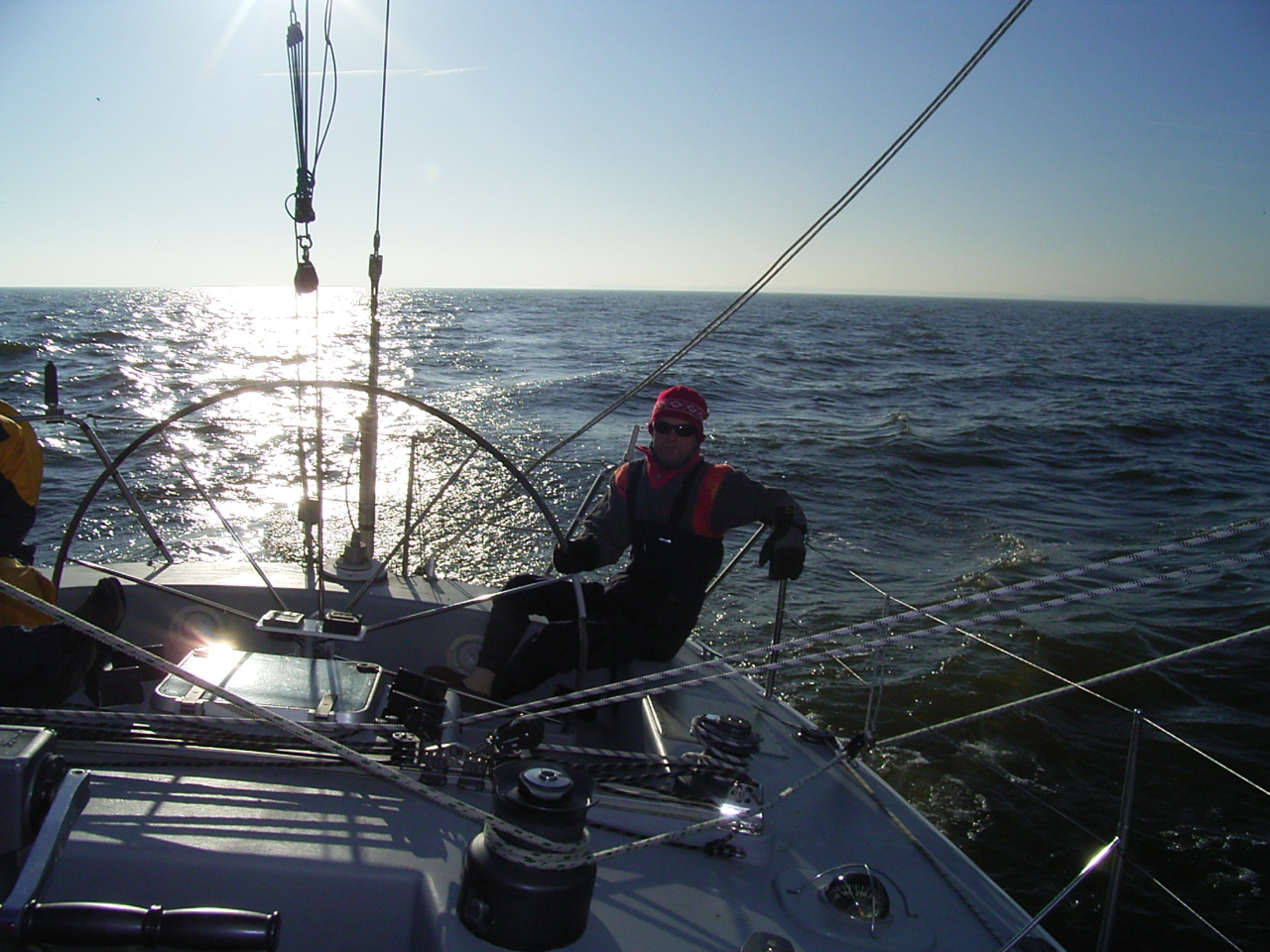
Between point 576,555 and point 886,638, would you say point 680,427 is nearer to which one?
point 576,555

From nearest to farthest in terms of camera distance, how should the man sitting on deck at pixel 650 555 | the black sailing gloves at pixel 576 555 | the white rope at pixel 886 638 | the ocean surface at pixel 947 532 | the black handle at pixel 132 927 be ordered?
the black handle at pixel 132 927, the white rope at pixel 886 638, the black sailing gloves at pixel 576 555, the man sitting on deck at pixel 650 555, the ocean surface at pixel 947 532

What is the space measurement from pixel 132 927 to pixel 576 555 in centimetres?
149

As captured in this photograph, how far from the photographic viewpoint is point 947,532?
21.9 feet

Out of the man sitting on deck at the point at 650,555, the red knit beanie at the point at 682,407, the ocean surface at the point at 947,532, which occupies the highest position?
the red knit beanie at the point at 682,407

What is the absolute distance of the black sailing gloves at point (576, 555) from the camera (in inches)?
86.4

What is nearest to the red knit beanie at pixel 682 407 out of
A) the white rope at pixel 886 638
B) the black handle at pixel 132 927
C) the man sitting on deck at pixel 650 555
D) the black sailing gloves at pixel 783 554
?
the man sitting on deck at pixel 650 555

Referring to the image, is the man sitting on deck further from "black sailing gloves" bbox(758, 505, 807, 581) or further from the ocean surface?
the ocean surface

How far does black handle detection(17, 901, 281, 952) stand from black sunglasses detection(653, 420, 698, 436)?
5.94 feet

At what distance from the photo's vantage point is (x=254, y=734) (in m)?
1.46

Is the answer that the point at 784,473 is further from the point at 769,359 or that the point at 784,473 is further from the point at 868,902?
the point at 769,359

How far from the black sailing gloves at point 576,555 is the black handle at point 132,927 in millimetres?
1355

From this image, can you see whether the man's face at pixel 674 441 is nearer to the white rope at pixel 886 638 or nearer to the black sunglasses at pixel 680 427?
the black sunglasses at pixel 680 427

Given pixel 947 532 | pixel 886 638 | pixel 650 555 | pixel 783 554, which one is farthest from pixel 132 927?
pixel 947 532

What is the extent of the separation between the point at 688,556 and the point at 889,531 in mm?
4433
